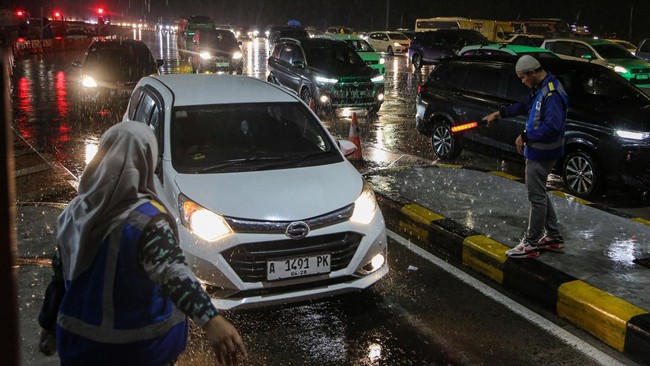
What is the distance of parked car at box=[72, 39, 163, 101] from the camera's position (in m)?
14.8

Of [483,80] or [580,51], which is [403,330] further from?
[580,51]

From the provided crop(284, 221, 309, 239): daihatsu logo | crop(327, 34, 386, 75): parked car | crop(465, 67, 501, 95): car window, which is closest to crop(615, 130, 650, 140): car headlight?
crop(465, 67, 501, 95): car window

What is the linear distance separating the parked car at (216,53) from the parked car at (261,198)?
60.8ft

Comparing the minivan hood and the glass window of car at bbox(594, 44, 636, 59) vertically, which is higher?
the glass window of car at bbox(594, 44, 636, 59)

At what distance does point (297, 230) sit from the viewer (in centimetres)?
448

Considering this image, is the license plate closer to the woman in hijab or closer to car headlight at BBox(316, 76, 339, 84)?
the woman in hijab

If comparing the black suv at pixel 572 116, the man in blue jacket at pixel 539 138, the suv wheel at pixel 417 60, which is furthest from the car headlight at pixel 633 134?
the suv wheel at pixel 417 60

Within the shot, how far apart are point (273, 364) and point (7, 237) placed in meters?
3.28

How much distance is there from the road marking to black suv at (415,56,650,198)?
10.3 ft

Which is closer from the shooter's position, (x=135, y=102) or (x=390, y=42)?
(x=135, y=102)

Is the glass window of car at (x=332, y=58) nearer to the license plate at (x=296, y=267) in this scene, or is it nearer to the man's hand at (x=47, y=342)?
the license plate at (x=296, y=267)

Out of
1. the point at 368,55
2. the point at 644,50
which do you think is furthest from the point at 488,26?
the point at 368,55

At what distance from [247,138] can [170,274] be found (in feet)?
12.3

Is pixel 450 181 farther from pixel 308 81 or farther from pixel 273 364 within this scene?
pixel 308 81
